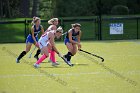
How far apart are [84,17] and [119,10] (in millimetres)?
6250

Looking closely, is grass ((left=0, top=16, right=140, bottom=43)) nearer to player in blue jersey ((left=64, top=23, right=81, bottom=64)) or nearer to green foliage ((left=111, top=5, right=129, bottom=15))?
green foliage ((left=111, top=5, right=129, bottom=15))

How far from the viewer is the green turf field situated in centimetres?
1283

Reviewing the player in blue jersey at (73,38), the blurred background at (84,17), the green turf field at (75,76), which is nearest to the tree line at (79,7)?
the blurred background at (84,17)

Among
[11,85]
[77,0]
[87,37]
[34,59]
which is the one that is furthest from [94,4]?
[11,85]

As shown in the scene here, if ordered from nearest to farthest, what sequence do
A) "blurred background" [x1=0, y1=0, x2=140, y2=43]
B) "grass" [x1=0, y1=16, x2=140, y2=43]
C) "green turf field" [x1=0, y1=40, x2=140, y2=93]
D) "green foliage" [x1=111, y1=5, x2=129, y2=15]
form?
"green turf field" [x1=0, y1=40, x2=140, y2=93] < "blurred background" [x1=0, y1=0, x2=140, y2=43] < "grass" [x1=0, y1=16, x2=140, y2=43] < "green foliage" [x1=111, y1=5, x2=129, y2=15]

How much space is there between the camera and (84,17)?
49656mm

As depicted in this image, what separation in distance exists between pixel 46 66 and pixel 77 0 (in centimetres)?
3500

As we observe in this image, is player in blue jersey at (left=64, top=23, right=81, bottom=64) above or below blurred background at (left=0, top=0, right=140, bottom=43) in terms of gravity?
above

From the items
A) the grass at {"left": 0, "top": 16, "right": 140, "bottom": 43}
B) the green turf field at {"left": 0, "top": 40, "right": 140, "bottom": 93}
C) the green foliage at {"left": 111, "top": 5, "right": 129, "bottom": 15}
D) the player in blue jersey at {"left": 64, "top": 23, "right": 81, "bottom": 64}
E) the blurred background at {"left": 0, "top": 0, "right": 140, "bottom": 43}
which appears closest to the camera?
the green turf field at {"left": 0, "top": 40, "right": 140, "bottom": 93}

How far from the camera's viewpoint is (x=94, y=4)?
178 ft

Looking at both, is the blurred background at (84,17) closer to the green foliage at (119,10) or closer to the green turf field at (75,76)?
the green foliage at (119,10)

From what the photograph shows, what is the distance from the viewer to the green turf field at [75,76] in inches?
505

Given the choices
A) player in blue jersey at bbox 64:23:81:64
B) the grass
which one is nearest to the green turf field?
player in blue jersey at bbox 64:23:81:64

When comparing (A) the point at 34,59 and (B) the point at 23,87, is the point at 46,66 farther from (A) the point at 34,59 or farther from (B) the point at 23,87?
(B) the point at 23,87
